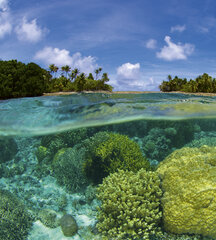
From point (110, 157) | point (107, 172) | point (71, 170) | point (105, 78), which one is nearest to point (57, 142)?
point (71, 170)

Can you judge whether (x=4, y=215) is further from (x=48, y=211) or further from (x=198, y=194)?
(x=198, y=194)

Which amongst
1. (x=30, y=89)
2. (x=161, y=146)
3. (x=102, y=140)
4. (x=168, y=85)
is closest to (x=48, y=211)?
(x=102, y=140)

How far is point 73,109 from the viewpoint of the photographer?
1091 centimetres

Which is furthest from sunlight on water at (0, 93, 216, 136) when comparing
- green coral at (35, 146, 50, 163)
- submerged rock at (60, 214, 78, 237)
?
submerged rock at (60, 214, 78, 237)

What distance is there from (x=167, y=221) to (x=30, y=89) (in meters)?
22.2

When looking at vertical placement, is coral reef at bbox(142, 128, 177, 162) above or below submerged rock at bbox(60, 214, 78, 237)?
above

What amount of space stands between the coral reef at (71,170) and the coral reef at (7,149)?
3.95 meters

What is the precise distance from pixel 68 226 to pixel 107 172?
7.92ft

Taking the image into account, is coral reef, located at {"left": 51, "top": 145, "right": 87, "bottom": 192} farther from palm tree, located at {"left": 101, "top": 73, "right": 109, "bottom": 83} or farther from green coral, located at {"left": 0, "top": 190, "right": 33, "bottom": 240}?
palm tree, located at {"left": 101, "top": 73, "right": 109, "bottom": 83}

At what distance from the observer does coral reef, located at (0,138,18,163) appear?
12.1m

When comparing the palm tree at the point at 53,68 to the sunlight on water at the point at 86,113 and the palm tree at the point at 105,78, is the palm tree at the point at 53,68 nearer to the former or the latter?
the palm tree at the point at 105,78

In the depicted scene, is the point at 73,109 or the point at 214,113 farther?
the point at 214,113

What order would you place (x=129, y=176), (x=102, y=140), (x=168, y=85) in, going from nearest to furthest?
(x=129, y=176), (x=102, y=140), (x=168, y=85)

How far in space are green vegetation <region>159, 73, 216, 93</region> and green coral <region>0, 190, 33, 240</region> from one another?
30302 millimetres
